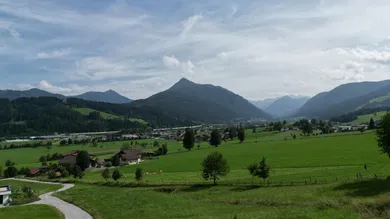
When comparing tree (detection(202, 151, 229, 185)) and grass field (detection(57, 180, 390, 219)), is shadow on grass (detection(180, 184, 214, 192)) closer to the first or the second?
grass field (detection(57, 180, 390, 219))

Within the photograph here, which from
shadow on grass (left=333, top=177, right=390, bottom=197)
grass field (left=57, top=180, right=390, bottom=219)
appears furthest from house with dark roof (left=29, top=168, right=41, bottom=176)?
shadow on grass (left=333, top=177, right=390, bottom=197)

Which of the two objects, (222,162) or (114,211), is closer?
(114,211)

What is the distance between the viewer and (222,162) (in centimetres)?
6831

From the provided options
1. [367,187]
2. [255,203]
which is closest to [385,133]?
[367,187]

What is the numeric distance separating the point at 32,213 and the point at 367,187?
46236 mm

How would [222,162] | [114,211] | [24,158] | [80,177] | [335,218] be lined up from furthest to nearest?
1. [24,158]
2. [80,177]
3. [222,162]
4. [114,211]
5. [335,218]

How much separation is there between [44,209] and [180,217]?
26.7 metres

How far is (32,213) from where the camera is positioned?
50094mm

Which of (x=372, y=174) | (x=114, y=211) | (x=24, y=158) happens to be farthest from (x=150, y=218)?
(x=24, y=158)

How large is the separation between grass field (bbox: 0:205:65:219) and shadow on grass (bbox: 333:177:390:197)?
3699 centimetres

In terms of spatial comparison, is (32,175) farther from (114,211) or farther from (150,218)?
(150,218)

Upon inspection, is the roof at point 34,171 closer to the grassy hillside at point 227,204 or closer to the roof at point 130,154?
the roof at point 130,154

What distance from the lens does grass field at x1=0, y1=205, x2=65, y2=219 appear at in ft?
155

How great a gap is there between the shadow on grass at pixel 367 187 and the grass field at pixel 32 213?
3699cm
